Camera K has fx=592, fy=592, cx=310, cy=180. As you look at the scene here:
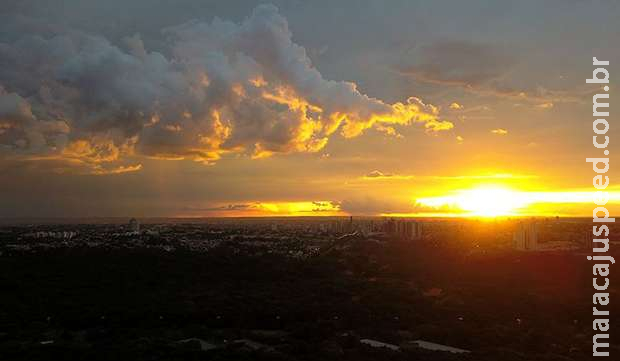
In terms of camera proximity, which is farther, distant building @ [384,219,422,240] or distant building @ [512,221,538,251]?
distant building @ [384,219,422,240]

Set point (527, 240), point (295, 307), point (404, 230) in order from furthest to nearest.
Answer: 1. point (404, 230)
2. point (527, 240)
3. point (295, 307)

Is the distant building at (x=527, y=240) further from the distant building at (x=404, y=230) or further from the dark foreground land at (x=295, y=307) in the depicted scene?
the distant building at (x=404, y=230)

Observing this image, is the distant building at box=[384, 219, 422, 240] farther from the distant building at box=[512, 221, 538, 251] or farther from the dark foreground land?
the dark foreground land

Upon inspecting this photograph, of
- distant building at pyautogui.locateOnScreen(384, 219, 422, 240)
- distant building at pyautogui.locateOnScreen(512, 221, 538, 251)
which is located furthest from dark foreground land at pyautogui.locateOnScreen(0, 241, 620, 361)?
distant building at pyautogui.locateOnScreen(384, 219, 422, 240)

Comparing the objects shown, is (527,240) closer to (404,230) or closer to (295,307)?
(295,307)

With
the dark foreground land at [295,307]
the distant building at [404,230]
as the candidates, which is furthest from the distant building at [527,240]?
the distant building at [404,230]

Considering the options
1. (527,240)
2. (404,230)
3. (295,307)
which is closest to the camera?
(295,307)

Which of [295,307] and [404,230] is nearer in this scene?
[295,307]

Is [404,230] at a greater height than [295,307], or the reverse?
[404,230]

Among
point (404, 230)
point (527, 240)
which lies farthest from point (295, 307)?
point (404, 230)

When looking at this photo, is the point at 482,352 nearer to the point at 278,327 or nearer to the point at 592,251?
the point at 278,327
